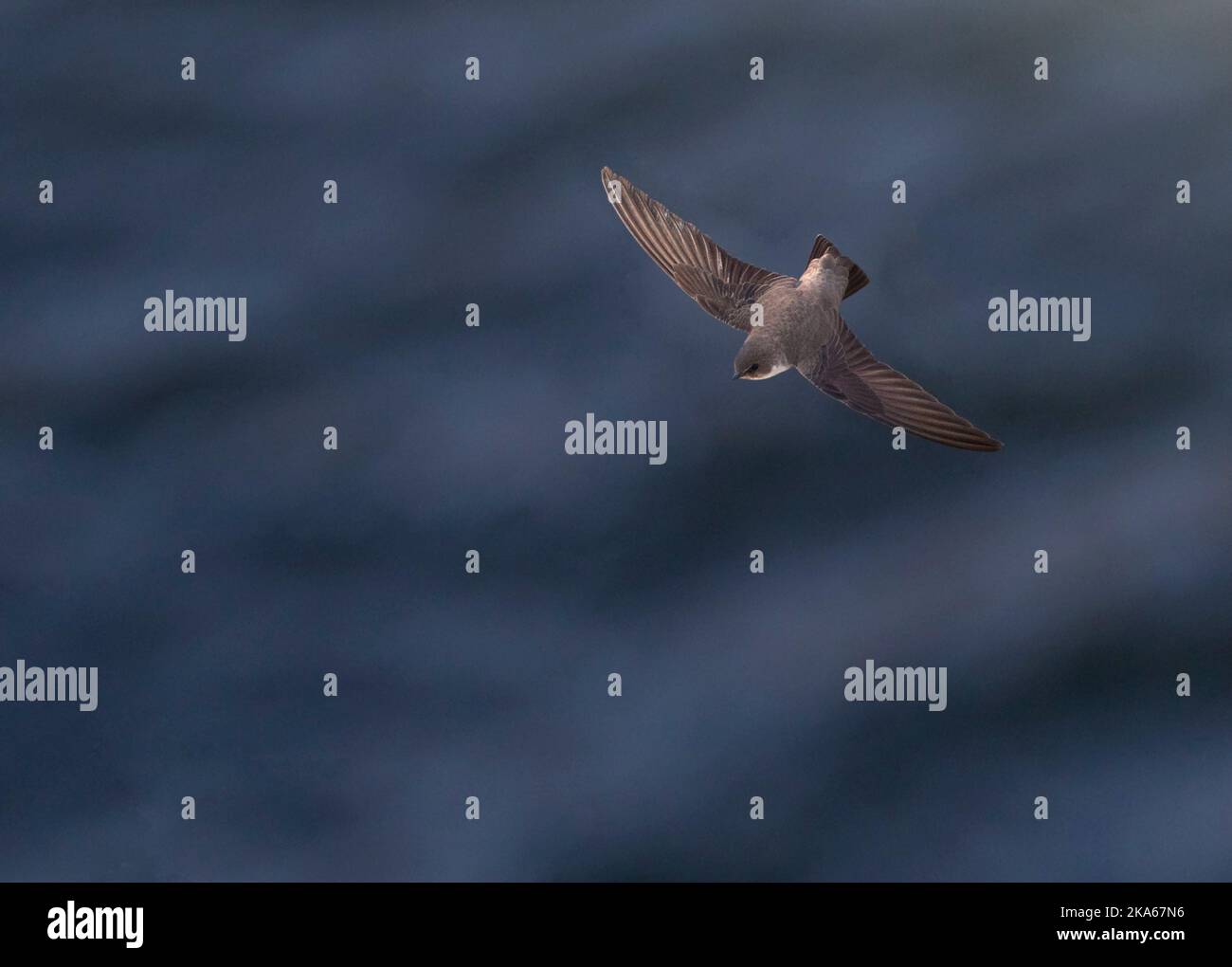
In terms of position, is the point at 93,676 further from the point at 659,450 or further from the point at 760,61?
the point at 760,61

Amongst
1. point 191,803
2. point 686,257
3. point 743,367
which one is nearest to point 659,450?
point 743,367

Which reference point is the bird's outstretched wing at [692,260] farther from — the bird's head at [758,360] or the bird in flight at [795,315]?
the bird's head at [758,360]

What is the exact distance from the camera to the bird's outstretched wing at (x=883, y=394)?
20.9 feet

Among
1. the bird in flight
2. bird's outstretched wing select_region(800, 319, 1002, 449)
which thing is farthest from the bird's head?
bird's outstretched wing select_region(800, 319, 1002, 449)

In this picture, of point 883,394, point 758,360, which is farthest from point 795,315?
point 883,394

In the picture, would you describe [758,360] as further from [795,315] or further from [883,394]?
[883,394]

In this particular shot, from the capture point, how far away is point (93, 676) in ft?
22.4

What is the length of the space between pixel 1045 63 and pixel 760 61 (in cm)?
163

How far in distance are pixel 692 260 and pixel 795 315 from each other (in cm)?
67

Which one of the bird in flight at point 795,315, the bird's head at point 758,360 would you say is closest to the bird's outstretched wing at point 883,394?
the bird in flight at point 795,315

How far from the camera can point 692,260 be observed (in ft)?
22.4

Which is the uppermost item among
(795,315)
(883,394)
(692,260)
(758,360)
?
(692,260)

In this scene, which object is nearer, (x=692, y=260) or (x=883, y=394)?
(x=883, y=394)

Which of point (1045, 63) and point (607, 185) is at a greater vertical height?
point (1045, 63)
